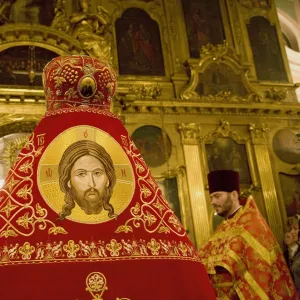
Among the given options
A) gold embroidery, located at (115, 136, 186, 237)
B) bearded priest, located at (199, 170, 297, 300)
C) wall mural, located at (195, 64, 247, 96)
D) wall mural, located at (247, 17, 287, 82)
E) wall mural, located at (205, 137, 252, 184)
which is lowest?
bearded priest, located at (199, 170, 297, 300)

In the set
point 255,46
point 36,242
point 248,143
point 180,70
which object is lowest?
point 36,242

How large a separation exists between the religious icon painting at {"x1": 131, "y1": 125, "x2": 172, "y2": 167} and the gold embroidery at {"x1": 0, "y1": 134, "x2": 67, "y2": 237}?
7.01 metres

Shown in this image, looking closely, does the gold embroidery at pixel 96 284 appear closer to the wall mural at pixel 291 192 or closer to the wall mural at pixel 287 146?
the wall mural at pixel 291 192

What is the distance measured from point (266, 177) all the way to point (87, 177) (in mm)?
8058

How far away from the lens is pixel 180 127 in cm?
938

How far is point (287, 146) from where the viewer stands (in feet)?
33.1

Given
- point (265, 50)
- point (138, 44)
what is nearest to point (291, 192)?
point (265, 50)

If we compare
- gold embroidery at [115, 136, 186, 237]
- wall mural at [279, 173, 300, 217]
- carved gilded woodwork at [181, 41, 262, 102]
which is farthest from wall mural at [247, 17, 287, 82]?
gold embroidery at [115, 136, 186, 237]

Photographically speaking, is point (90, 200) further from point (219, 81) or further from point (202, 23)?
point (202, 23)

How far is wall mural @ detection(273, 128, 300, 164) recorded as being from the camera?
32.8 feet

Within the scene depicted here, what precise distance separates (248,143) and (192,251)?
8.10m

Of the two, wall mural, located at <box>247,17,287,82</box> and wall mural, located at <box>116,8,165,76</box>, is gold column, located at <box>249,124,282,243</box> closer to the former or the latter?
wall mural, located at <box>247,17,287,82</box>

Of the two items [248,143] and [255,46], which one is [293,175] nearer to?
[248,143]

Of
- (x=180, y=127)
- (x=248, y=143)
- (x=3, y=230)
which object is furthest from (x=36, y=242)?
(x=248, y=143)
